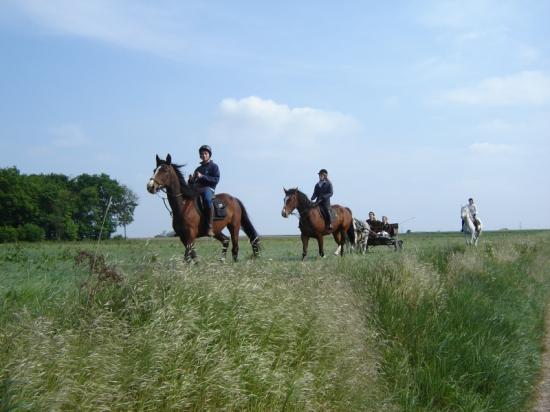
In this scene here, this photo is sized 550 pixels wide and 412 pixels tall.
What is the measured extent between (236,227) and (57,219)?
142 ft

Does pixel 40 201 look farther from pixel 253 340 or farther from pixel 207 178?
pixel 253 340

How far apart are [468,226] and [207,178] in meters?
18.4

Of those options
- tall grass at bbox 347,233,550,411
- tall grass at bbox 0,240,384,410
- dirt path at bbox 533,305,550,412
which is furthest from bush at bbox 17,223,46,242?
tall grass at bbox 0,240,384,410

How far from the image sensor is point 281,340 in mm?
6121

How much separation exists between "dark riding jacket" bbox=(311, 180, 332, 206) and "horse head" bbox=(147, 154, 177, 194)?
6775 millimetres

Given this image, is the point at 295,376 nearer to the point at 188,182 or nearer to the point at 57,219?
the point at 188,182

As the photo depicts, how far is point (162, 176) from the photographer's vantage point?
12930mm

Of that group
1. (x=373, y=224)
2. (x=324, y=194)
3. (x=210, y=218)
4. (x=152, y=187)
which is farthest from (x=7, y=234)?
(x=152, y=187)

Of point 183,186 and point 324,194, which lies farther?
point 324,194

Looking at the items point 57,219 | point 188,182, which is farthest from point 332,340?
point 57,219

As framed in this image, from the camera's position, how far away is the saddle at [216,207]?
13.9 meters

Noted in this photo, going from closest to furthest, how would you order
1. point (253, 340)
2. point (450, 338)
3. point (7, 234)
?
point (253, 340), point (450, 338), point (7, 234)

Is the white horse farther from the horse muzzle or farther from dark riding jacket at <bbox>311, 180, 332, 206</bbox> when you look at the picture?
the horse muzzle

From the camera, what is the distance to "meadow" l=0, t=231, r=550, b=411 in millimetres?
4391
